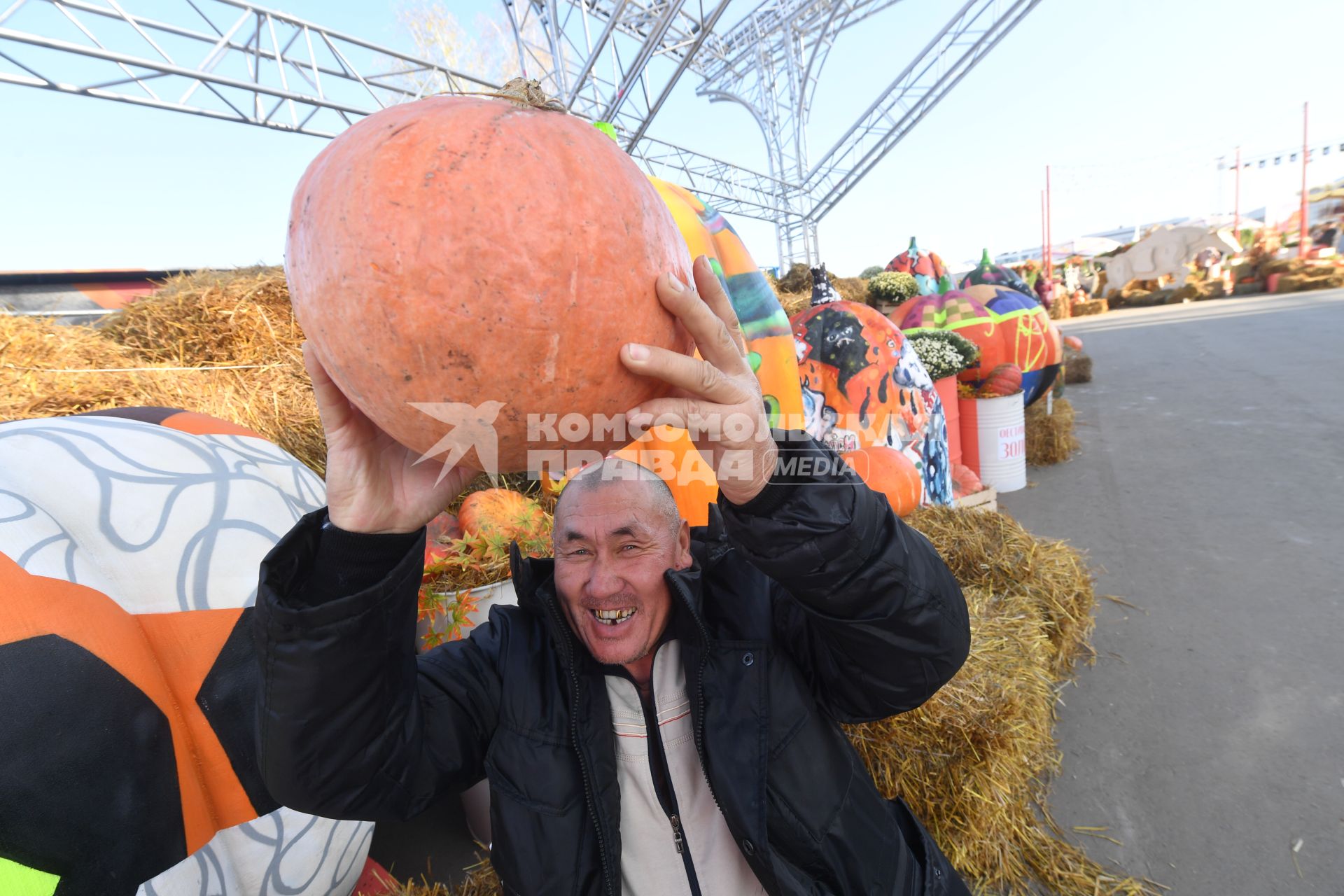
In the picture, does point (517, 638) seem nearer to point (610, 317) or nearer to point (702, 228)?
point (610, 317)

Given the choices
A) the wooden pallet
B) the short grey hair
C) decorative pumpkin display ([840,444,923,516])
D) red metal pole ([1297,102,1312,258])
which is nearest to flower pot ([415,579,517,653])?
the short grey hair

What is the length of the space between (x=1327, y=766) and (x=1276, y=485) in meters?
3.71

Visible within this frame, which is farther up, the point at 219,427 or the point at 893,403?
the point at 219,427

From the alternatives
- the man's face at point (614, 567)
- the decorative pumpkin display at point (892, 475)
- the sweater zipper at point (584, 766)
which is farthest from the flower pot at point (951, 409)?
the sweater zipper at point (584, 766)

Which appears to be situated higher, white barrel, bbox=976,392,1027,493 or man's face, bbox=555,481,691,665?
man's face, bbox=555,481,691,665

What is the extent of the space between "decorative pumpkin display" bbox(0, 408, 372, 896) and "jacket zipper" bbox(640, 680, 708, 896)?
3.07 feet

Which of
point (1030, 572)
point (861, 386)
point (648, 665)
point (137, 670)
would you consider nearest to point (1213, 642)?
point (1030, 572)

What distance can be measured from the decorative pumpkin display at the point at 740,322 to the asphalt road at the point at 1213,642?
202 cm

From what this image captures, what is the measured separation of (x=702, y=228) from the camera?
2238mm

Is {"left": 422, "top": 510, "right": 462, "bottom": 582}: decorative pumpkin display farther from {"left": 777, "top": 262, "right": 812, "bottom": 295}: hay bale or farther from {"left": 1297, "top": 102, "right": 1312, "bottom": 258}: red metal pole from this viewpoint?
{"left": 1297, "top": 102, "right": 1312, "bottom": 258}: red metal pole

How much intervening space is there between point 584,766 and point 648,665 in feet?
0.94

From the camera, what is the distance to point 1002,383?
5773 mm

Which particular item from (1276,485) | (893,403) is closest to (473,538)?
(893,403)

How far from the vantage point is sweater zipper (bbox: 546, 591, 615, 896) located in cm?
137
